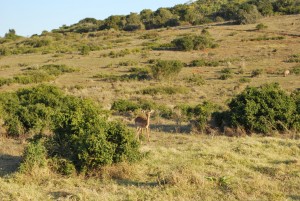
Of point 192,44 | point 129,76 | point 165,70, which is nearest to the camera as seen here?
point 165,70

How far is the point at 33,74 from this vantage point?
26.1m

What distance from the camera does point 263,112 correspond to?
11102mm

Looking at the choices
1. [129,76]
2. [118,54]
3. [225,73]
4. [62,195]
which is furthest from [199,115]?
[118,54]

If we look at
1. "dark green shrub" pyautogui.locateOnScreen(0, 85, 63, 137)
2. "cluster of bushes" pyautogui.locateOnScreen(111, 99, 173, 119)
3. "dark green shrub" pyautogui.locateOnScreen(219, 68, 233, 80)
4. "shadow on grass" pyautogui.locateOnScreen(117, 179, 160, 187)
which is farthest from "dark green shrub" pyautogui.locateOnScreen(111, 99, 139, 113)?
"dark green shrub" pyautogui.locateOnScreen(219, 68, 233, 80)

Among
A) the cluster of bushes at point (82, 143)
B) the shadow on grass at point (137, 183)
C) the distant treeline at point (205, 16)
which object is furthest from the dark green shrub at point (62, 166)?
the distant treeline at point (205, 16)

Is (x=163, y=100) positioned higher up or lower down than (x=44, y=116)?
lower down

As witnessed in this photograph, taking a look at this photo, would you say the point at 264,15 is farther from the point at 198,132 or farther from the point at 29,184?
the point at 29,184

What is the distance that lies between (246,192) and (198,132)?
17.1 ft

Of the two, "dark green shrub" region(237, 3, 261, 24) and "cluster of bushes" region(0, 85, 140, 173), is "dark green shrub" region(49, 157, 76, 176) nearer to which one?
"cluster of bushes" region(0, 85, 140, 173)

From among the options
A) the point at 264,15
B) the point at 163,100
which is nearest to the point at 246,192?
the point at 163,100

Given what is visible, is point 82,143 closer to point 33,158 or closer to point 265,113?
point 33,158

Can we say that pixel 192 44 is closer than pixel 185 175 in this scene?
No

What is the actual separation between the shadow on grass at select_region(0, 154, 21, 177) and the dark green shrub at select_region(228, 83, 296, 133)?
18.9 feet

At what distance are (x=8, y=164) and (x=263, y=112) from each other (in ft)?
21.7
